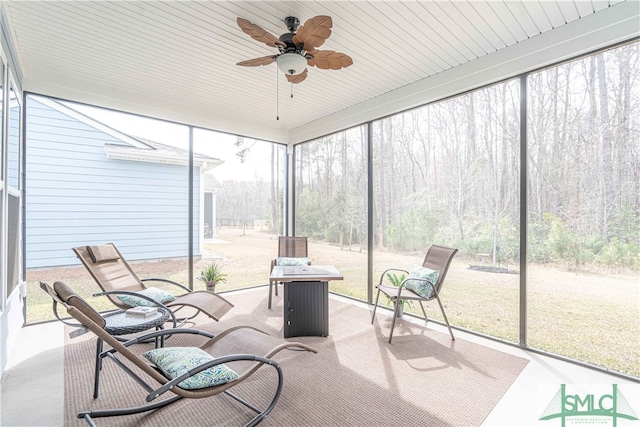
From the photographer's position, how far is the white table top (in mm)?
3256

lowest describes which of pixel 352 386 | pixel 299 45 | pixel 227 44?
pixel 352 386

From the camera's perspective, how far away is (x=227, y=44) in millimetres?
3129

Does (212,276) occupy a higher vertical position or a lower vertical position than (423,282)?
lower

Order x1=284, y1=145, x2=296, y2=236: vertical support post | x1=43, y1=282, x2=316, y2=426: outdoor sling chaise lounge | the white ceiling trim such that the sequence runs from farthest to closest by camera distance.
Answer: x1=284, y1=145, x2=296, y2=236: vertical support post
the white ceiling trim
x1=43, y1=282, x2=316, y2=426: outdoor sling chaise lounge

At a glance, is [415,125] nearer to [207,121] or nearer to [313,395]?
[207,121]

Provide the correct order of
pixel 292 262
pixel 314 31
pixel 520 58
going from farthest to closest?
pixel 292 262 → pixel 520 58 → pixel 314 31

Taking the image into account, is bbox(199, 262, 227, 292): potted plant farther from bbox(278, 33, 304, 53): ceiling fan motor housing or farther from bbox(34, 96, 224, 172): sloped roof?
bbox(278, 33, 304, 53): ceiling fan motor housing

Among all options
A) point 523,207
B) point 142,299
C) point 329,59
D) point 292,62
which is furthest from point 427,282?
point 142,299

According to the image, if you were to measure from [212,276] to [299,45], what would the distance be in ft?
12.2

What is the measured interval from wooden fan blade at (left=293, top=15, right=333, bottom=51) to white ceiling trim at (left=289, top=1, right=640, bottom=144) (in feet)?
6.37

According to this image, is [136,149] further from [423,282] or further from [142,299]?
[423,282]

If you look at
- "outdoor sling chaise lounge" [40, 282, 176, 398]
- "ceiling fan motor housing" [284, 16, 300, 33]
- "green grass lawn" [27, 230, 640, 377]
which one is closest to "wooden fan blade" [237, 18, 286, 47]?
"ceiling fan motor housing" [284, 16, 300, 33]

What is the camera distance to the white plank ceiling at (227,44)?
2.57 metres

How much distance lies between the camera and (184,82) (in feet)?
13.1
